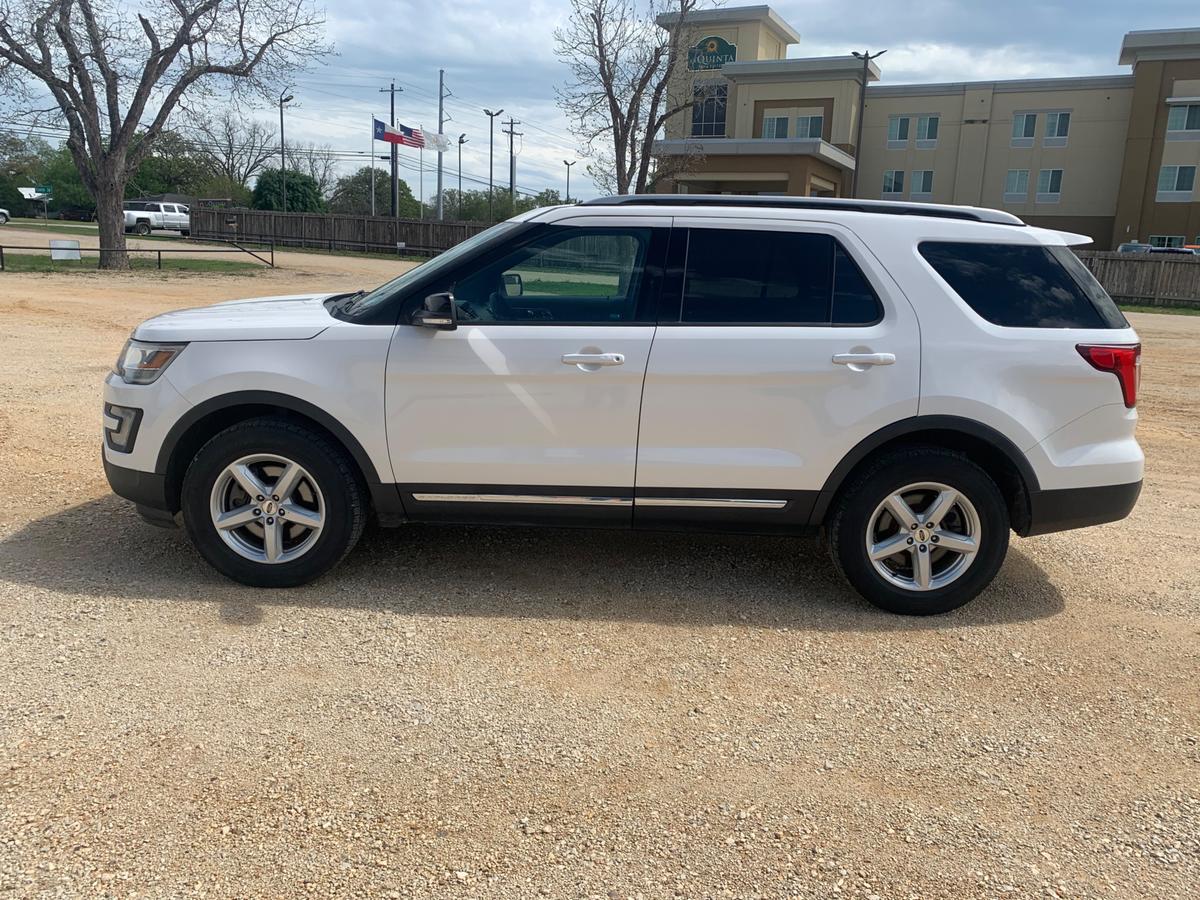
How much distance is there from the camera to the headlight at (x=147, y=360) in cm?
443

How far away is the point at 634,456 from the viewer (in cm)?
433

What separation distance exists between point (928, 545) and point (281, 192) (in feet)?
230

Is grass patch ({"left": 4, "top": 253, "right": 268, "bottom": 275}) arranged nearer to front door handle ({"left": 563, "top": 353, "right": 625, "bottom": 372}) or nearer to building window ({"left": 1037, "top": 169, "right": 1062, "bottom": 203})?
front door handle ({"left": 563, "top": 353, "right": 625, "bottom": 372})

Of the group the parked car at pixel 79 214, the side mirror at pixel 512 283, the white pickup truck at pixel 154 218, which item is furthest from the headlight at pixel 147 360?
the parked car at pixel 79 214

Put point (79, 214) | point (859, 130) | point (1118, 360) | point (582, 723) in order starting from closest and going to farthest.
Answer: point (582, 723) < point (1118, 360) < point (859, 130) < point (79, 214)

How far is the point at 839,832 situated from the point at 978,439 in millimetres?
2171

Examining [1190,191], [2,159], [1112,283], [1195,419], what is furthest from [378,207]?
[1195,419]

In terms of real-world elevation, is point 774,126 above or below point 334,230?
above

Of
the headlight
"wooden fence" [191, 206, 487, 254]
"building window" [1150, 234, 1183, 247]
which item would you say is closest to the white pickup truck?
"wooden fence" [191, 206, 487, 254]

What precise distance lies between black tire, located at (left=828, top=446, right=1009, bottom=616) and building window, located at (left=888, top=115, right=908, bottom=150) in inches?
2155

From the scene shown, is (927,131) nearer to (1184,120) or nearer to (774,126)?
(774,126)

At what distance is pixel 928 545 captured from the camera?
442cm

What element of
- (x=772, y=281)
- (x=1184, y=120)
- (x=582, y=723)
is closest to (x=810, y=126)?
(x=1184, y=120)

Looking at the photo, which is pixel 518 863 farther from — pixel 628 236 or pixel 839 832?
pixel 628 236
